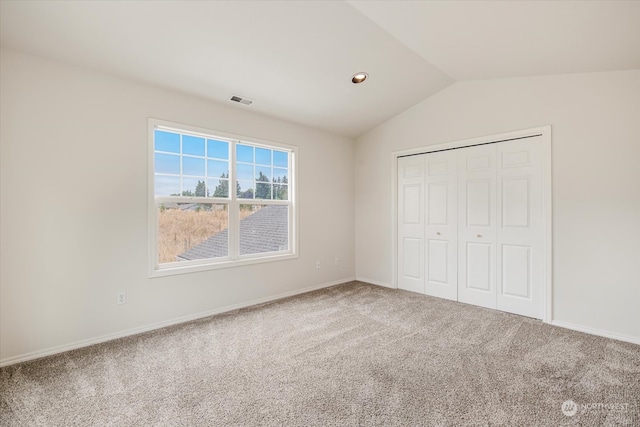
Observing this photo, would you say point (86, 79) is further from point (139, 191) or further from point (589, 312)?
point (589, 312)

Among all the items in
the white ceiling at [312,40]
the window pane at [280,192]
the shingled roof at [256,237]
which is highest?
the white ceiling at [312,40]

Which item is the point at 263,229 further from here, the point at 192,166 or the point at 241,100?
the point at 241,100

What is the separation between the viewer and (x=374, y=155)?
472cm

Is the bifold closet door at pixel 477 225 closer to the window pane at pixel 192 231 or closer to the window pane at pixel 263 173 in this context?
the window pane at pixel 263 173

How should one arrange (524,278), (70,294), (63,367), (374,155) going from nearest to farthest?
(63,367), (70,294), (524,278), (374,155)

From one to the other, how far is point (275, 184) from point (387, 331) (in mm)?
2367

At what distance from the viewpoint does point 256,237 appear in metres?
3.87

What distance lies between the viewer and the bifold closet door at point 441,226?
388 centimetres

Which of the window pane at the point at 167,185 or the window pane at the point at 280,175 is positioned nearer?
the window pane at the point at 167,185

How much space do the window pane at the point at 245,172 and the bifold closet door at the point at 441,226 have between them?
2430 mm

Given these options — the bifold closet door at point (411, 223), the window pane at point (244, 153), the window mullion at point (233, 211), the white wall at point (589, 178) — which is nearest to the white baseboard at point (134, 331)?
the window mullion at point (233, 211)

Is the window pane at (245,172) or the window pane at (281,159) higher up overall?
the window pane at (281,159)

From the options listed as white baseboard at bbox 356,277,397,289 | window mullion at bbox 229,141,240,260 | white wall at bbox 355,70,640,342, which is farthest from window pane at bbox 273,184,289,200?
white wall at bbox 355,70,640,342

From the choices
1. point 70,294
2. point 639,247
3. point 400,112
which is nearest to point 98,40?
point 70,294
